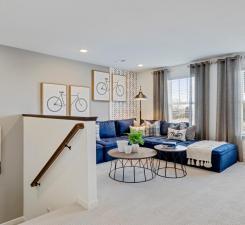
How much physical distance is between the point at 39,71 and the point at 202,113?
13.1ft

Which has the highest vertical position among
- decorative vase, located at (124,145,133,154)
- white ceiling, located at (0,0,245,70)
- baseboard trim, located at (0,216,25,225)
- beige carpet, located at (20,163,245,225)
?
white ceiling, located at (0,0,245,70)

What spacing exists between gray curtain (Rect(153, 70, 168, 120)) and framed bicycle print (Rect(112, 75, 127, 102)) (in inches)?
37.1

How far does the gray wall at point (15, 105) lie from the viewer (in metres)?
3.88

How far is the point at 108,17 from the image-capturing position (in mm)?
2760

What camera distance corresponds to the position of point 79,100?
511 centimetres

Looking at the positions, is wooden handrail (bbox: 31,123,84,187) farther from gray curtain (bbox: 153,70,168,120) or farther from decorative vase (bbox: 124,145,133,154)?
gray curtain (bbox: 153,70,168,120)

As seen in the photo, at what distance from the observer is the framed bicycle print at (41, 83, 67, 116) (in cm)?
445

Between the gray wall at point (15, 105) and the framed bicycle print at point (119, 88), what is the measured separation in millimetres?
2115

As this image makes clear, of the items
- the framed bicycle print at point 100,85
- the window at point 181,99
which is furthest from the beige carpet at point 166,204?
the framed bicycle print at point 100,85

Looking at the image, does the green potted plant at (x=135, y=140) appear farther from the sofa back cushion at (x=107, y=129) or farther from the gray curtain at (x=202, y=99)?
the gray curtain at (x=202, y=99)

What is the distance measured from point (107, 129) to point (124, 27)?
3087mm

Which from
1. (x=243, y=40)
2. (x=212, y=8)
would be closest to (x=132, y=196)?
(x=212, y=8)

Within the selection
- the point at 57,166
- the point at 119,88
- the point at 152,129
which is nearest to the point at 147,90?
the point at 119,88

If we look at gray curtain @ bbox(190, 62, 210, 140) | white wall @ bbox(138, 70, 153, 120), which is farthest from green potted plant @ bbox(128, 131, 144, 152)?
white wall @ bbox(138, 70, 153, 120)
